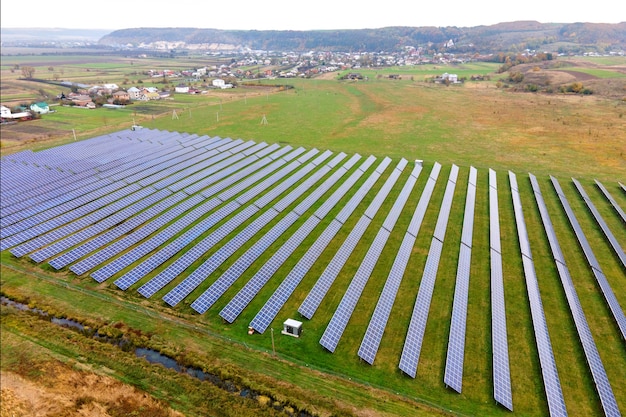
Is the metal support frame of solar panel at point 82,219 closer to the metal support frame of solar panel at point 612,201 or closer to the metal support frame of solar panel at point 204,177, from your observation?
the metal support frame of solar panel at point 204,177

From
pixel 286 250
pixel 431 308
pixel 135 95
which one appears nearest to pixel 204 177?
pixel 286 250

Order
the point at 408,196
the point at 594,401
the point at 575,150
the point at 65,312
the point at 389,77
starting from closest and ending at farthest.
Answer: the point at 594,401, the point at 65,312, the point at 408,196, the point at 575,150, the point at 389,77

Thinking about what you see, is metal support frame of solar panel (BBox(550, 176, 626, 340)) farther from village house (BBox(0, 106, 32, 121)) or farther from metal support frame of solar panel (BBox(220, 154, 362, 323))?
village house (BBox(0, 106, 32, 121))

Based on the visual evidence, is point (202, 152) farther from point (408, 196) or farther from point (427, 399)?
point (427, 399)

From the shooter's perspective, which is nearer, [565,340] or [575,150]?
[565,340]

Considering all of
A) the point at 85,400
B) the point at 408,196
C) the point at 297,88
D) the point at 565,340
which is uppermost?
the point at 297,88

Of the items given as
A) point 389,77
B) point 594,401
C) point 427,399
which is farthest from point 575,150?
point 389,77
